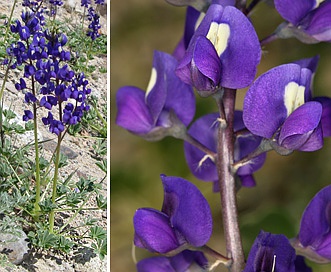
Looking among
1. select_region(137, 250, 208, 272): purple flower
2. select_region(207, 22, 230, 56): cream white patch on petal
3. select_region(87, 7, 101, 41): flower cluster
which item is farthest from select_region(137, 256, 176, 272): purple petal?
select_region(87, 7, 101, 41): flower cluster

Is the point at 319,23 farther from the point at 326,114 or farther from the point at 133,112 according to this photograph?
the point at 133,112

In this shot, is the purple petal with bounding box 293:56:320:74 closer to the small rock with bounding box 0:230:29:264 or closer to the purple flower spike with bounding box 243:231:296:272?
the purple flower spike with bounding box 243:231:296:272

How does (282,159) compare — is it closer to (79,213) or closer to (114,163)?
(114,163)

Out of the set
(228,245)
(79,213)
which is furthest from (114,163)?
(228,245)

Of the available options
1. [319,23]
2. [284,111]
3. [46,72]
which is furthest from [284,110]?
[46,72]

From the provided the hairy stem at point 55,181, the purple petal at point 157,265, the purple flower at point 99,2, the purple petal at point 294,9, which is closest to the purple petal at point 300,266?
the purple petal at point 157,265

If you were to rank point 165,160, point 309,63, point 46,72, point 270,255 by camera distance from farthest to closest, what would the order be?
point 165,160
point 46,72
point 309,63
point 270,255

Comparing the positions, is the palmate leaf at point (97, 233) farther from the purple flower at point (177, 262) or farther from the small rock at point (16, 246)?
the purple flower at point (177, 262)
